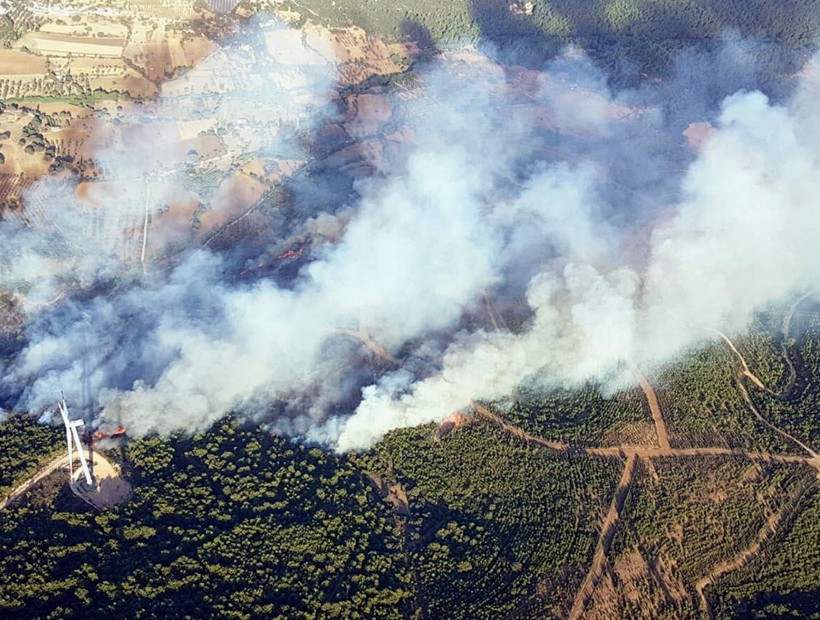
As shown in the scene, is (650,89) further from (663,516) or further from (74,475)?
(74,475)

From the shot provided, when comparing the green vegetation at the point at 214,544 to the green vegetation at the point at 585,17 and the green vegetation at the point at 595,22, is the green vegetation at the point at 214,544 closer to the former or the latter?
the green vegetation at the point at 595,22

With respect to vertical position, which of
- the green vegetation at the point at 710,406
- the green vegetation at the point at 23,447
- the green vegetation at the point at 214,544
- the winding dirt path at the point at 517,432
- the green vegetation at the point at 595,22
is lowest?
the green vegetation at the point at 214,544

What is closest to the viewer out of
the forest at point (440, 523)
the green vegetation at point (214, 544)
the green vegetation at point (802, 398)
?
the green vegetation at point (214, 544)

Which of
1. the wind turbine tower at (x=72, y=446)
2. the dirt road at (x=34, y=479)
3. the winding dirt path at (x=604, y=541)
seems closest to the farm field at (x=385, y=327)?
the winding dirt path at (x=604, y=541)

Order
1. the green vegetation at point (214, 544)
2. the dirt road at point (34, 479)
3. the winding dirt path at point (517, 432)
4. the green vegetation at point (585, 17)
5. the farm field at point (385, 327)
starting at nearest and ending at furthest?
1. the green vegetation at point (214, 544)
2. the farm field at point (385, 327)
3. the dirt road at point (34, 479)
4. the winding dirt path at point (517, 432)
5. the green vegetation at point (585, 17)

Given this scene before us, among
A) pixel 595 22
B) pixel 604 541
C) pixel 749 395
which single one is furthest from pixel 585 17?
pixel 604 541
